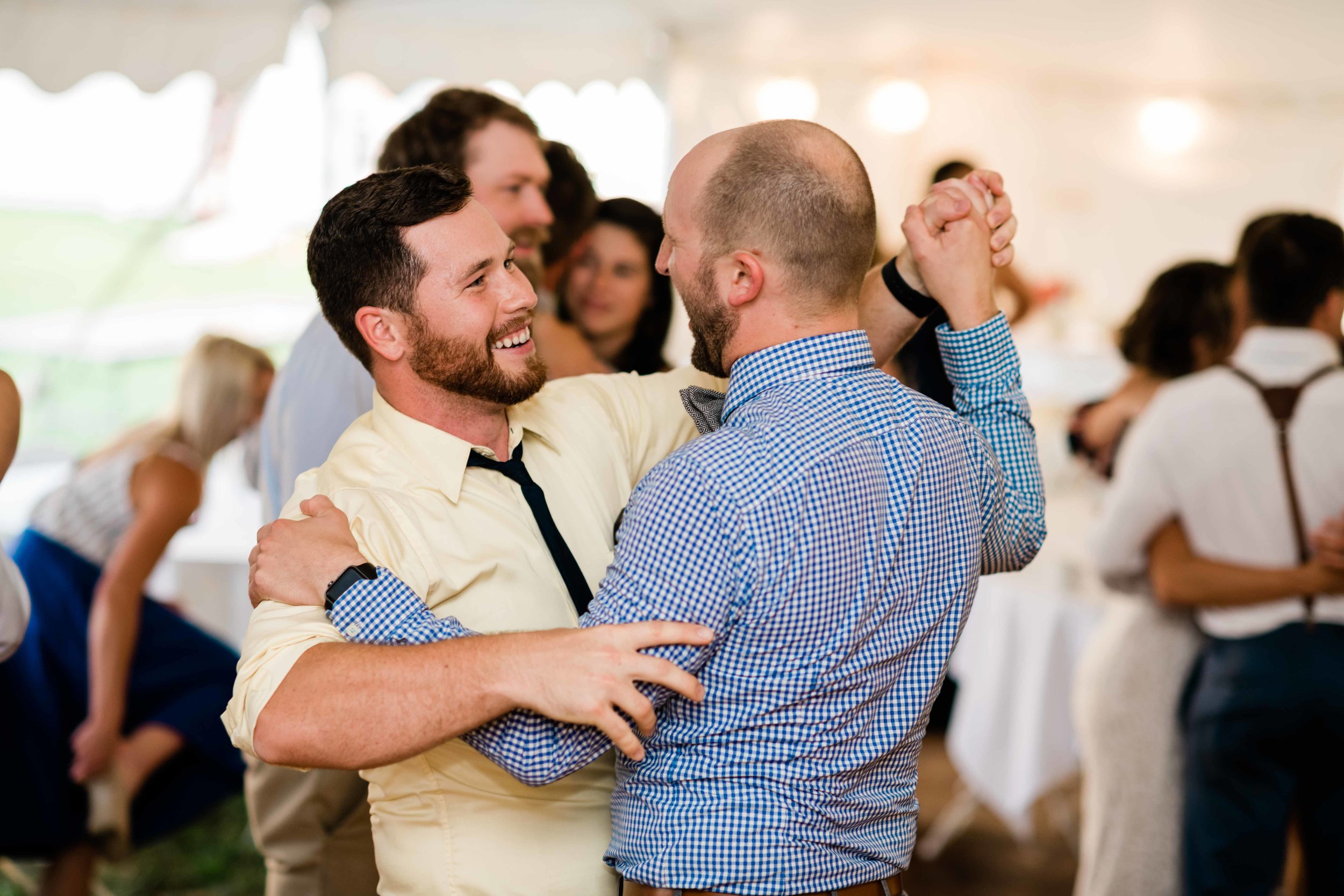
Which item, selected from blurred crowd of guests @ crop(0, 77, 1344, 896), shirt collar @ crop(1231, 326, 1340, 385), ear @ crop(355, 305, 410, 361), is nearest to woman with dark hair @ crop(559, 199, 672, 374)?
blurred crowd of guests @ crop(0, 77, 1344, 896)

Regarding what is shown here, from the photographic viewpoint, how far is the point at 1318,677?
7.73ft

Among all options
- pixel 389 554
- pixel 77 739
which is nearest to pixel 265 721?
pixel 389 554

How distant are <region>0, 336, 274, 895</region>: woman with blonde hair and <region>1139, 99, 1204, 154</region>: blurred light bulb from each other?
5263mm

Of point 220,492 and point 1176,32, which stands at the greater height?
point 1176,32

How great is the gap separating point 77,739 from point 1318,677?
2.93 meters

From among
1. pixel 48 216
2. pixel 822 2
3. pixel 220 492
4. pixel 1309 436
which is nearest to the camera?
pixel 1309 436

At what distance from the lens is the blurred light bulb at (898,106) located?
5.85 m

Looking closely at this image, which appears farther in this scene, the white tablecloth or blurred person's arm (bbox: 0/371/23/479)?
the white tablecloth

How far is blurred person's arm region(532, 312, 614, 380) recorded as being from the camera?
7.39 ft

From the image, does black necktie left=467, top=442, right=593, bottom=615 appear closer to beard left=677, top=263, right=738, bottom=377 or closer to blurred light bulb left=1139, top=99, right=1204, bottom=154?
beard left=677, top=263, right=738, bottom=377

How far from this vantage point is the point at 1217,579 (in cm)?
249

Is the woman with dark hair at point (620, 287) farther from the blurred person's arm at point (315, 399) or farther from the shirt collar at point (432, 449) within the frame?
the shirt collar at point (432, 449)

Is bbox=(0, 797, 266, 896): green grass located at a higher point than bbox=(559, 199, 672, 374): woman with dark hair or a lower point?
lower

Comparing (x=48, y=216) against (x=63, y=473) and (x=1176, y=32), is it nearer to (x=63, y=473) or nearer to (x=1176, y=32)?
(x=63, y=473)
